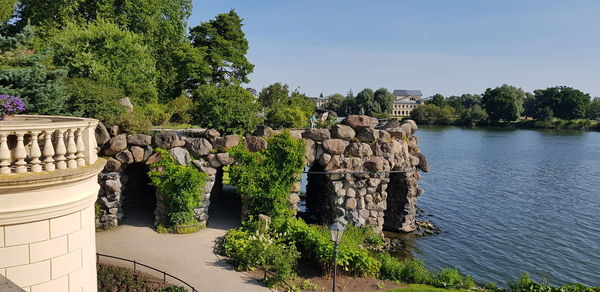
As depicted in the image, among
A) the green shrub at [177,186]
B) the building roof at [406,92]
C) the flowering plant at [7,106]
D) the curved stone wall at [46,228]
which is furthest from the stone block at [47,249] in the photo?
the building roof at [406,92]

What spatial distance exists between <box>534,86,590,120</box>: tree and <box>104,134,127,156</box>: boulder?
111 metres

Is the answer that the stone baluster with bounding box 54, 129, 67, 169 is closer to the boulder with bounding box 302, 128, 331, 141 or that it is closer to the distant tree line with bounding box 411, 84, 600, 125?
the boulder with bounding box 302, 128, 331, 141

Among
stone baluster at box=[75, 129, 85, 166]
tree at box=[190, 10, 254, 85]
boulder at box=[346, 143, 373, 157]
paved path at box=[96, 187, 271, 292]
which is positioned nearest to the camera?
stone baluster at box=[75, 129, 85, 166]

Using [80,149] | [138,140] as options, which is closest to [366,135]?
[138,140]

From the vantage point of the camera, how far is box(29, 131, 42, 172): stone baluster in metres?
5.38

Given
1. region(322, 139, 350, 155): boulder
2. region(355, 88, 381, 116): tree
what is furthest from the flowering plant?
region(355, 88, 381, 116): tree

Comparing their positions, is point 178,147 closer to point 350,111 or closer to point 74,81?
point 74,81

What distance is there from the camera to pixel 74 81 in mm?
17891

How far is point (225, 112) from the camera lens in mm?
17297

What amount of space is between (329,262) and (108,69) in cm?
1586

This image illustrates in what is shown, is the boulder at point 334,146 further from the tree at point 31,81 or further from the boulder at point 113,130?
the tree at point 31,81

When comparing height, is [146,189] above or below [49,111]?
below

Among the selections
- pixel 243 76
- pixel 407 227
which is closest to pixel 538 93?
pixel 243 76

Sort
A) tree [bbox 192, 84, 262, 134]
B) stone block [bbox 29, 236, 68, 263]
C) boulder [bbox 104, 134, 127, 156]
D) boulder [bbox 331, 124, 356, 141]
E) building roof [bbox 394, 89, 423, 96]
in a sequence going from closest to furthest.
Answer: stone block [bbox 29, 236, 68, 263] → boulder [bbox 104, 134, 127, 156] → tree [bbox 192, 84, 262, 134] → boulder [bbox 331, 124, 356, 141] → building roof [bbox 394, 89, 423, 96]
